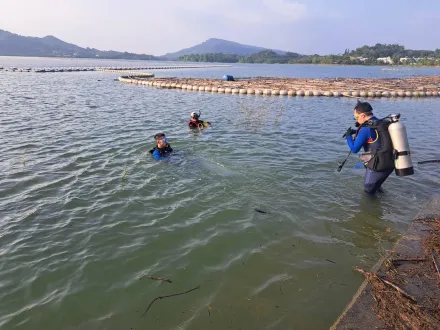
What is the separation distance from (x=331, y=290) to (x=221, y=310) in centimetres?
175

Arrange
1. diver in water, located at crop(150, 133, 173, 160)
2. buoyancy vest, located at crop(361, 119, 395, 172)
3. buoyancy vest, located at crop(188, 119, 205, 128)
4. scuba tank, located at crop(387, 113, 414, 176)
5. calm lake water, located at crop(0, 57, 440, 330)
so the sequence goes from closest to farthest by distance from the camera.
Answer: calm lake water, located at crop(0, 57, 440, 330)
scuba tank, located at crop(387, 113, 414, 176)
buoyancy vest, located at crop(361, 119, 395, 172)
diver in water, located at crop(150, 133, 173, 160)
buoyancy vest, located at crop(188, 119, 205, 128)

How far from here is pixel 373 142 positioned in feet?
24.0

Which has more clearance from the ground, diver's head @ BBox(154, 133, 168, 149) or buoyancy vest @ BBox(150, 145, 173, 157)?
diver's head @ BBox(154, 133, 168, 149)

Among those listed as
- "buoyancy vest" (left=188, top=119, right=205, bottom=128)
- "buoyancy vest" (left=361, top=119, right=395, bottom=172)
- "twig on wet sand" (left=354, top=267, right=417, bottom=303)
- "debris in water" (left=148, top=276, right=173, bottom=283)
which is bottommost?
"debris in water" (left=148, top=276, right=173, bottom=283)

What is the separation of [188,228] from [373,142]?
15.4ft

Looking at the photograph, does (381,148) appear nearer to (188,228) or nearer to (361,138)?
(361,138)

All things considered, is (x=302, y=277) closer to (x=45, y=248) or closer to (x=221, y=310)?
(x=221, y=310)

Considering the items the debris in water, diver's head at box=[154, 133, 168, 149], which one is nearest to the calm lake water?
the debris in water

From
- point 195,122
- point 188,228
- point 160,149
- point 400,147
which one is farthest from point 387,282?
point 195,122

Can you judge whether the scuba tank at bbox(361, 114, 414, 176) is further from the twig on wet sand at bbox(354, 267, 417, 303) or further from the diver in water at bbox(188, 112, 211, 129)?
the diver in water at bbox(188, 112, 211, 129)

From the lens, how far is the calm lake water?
4.59m

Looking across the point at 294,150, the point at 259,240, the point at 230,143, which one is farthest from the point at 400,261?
the point at 230,143

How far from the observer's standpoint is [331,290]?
191 inches

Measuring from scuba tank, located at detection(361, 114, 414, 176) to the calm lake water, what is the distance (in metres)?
Answer: 1.18
